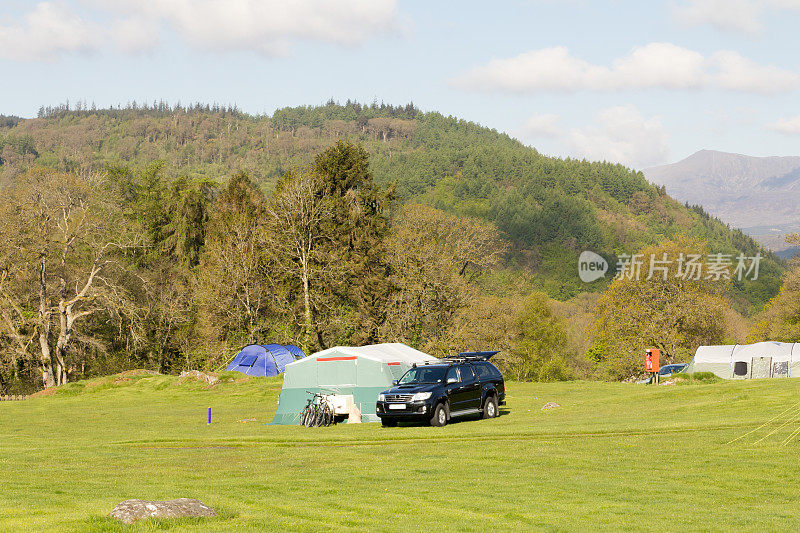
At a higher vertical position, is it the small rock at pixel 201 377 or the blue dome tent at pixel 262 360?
the blue dome tent at pixel 262 360

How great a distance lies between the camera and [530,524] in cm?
1046

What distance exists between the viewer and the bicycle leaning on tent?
91.7ft

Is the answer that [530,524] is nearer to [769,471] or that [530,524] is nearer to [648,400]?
[769,471]

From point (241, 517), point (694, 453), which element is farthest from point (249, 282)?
point (241, 517)

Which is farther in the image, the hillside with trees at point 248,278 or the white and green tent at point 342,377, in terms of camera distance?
the hillside with trees at point 248,278

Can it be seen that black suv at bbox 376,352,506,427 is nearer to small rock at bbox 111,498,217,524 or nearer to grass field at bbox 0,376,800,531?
grass field at bbox 0,376,800,531

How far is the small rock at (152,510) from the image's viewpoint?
9.50 metres

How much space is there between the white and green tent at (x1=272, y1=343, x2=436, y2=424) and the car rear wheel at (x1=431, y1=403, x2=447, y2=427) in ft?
16.0

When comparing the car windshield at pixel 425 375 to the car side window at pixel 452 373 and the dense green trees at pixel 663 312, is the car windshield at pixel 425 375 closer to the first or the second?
the car side window at pixel 452 373

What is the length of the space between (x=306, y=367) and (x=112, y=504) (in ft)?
66.0

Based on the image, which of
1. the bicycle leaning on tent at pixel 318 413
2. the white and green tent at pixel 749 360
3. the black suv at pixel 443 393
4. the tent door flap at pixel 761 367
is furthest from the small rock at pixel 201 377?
the tent door flap at pixel 761 367

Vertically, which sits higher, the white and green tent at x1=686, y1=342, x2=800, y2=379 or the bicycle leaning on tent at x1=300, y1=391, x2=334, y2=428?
the white and green tent at x1=686, y1=342, x2=800, y2=379

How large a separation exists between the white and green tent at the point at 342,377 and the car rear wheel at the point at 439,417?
16.0 ft

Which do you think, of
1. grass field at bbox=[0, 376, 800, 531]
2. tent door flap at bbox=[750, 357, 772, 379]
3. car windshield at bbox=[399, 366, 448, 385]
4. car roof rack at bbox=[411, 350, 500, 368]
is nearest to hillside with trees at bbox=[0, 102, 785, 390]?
tent door flap at bbox=[750, 357, 772, 379]
